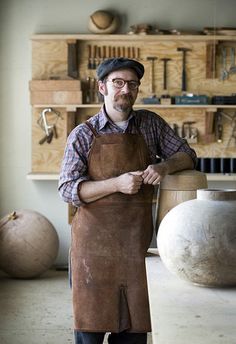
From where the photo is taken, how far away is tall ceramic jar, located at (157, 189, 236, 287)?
1968 mm

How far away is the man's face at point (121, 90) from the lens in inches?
122

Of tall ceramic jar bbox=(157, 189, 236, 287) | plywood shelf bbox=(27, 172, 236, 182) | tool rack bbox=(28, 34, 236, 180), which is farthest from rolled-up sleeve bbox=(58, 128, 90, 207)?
tool rack bbox=(28, 34, 236, 180)

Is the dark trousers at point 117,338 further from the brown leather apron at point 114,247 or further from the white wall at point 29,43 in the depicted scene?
the white wall at point 29,43

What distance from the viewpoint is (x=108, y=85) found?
10.3ft

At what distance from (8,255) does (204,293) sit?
443 centimetres

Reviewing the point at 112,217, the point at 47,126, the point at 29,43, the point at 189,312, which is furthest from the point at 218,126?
the point at 189,312

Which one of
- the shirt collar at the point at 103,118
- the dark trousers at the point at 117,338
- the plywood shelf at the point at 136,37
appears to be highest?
the plywood shelf at the point at 136,37

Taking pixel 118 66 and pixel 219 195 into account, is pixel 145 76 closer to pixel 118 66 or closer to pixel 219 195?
pixel 118 66

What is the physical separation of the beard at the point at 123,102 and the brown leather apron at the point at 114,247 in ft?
0.42

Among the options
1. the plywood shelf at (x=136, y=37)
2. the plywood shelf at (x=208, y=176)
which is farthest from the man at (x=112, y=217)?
the plywood shelf at (x=136, y=37)

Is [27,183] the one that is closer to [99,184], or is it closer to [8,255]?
[8,255]

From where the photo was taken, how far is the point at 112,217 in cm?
310

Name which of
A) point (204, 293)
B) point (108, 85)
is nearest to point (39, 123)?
point (108, 85)

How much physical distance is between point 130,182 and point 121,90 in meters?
0.45
